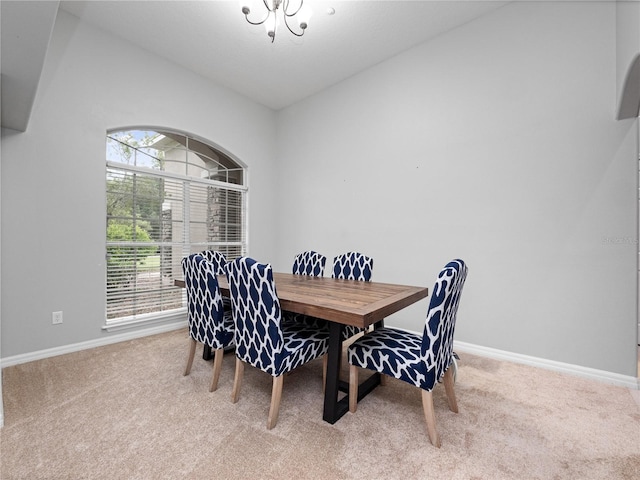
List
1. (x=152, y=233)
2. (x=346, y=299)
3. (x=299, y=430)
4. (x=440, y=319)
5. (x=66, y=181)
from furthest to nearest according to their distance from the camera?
(x=152, y=233) → (x=66, y=181) → (x=346, y=299) → (x=299, y=430) → (x=440, y=319)

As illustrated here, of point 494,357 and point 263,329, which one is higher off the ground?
point 263,329

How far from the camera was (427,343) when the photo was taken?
1511 mm

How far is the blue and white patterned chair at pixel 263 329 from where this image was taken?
1625mm

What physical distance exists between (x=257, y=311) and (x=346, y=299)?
0.53m

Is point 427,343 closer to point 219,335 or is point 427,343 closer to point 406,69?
point 219,335

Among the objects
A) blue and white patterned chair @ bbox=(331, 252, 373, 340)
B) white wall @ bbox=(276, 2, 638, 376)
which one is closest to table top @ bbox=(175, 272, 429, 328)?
blue and white patterned chair @ bbox=(331, 252, 373, 340)

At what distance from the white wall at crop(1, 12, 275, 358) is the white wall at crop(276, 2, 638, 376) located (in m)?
2.57

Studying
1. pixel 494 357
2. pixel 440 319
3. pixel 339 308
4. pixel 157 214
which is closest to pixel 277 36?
pixel 157 214

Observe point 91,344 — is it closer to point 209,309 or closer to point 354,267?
point 209,309

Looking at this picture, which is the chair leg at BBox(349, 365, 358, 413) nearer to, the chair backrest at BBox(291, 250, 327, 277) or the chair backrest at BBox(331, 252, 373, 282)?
the chair backrest at BBox(331, 252, 373, 282)

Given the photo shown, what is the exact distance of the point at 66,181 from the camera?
2807 millimetres

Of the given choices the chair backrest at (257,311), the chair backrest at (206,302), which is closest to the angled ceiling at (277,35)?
the chair backrest at (206,302)

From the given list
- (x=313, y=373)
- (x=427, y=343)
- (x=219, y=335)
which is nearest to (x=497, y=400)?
(x=427, y=343)

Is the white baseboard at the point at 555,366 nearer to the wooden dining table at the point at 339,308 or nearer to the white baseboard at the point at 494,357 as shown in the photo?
the white baseboard at the point at 494,357
